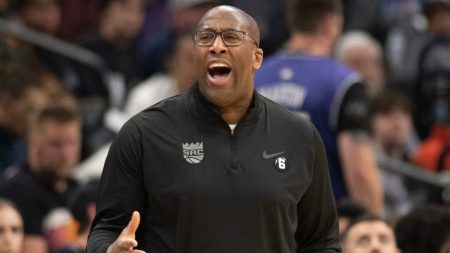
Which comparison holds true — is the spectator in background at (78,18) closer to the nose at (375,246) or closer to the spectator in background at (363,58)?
the spectator in background at (363,58)

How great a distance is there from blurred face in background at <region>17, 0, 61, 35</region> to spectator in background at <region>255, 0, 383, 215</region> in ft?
12.7

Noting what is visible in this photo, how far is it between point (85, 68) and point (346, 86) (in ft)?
13.5

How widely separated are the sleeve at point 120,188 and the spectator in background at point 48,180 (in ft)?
11.4

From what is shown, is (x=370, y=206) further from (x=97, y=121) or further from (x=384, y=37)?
(x=384, y=37)

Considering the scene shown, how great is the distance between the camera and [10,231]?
7.13 m

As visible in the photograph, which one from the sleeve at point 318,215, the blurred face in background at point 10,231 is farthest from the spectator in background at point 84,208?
the sleeve at point 318,215

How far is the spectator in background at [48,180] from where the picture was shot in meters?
8.16

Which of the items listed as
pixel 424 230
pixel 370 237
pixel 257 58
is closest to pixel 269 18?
pixel 424 230

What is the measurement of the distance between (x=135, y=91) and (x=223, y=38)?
6071 mm

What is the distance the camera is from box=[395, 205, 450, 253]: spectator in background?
23.5ft

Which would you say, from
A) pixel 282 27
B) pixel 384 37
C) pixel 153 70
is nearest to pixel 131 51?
pixel 153 70

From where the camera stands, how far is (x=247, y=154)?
15.0ft

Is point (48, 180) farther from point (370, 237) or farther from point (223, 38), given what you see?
point (223, 38)

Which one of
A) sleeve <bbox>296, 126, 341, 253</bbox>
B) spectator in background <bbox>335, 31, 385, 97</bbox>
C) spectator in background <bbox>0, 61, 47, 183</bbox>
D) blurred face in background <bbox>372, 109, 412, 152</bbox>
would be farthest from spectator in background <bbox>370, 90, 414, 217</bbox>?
sleeve <bbox>296, 126, 341, 253</bbox>
